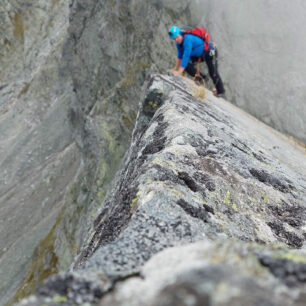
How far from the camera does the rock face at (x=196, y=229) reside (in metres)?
1.92

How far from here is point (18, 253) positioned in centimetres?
4469

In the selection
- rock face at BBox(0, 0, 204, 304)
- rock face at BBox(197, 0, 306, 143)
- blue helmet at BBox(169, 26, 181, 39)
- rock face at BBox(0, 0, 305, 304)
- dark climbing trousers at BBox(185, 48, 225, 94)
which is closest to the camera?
blue helmet at BBox(169, 26, 181, 39)

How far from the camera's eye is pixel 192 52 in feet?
44.5

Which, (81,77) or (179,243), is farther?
(81,77)

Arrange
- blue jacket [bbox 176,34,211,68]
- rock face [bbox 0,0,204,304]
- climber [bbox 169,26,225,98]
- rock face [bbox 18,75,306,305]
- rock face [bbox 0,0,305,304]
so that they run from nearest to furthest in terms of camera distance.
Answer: rock face [bbox 18,75,306,305] → climber [bbox 169,26,225,98] → blue jacket [bbox 176,34,211,68] → rock face [bbox 0,0,305,304] → rock face [bbox 0,0,204,304]

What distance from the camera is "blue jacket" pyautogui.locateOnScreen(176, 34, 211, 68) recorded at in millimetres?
12898

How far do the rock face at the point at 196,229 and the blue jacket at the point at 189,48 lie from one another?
15.5ft

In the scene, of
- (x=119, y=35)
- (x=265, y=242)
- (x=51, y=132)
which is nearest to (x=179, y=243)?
(x=265, y=242)

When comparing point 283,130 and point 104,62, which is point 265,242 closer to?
point 283,130

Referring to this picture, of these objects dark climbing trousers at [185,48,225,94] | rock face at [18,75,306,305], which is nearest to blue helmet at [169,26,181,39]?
dark climbing trousers at [185,48,225,94]

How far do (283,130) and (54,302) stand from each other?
15511 mm

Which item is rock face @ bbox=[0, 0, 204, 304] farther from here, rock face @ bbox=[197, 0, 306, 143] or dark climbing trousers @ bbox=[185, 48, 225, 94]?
dark climbing trousers @ bbox=[185, 48, 225, 94]

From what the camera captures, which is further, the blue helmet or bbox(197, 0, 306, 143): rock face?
bbox(197, 0, 306, 143): rock face

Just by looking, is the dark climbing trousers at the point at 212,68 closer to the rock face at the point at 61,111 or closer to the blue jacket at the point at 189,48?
the blue jacket at the point at 189,48
